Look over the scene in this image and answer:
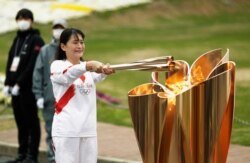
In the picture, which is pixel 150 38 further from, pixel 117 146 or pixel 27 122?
pixel 27 122

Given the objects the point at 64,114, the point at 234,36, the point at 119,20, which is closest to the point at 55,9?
the point at 119,20

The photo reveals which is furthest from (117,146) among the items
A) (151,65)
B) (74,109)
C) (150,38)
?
(150,38)

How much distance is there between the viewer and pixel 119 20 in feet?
103

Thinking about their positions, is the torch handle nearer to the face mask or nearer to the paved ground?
the paved ground

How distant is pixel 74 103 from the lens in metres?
8.26

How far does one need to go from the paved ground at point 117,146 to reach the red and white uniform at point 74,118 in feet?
9.47

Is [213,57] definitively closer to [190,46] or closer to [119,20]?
[190,46]

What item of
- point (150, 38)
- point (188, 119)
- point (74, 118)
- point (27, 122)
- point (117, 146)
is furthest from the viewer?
point (150, 38)

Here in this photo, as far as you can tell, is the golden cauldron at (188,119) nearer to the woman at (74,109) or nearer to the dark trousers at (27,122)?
the woman at (74,109)

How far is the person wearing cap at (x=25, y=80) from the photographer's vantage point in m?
11.7

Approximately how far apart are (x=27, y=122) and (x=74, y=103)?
3705 mm

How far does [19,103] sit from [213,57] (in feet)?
14.0

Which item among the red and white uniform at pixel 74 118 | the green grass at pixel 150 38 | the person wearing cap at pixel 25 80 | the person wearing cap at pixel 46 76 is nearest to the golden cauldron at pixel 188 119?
the red and white uniform at pixel 74 118

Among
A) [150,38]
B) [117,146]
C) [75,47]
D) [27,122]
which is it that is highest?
[75,47]
